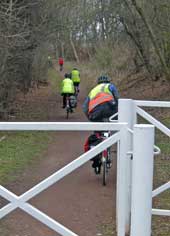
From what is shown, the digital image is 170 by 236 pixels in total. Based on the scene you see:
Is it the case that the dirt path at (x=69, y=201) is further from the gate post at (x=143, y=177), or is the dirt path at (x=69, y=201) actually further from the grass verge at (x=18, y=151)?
the gate post at (x=143, y=177)

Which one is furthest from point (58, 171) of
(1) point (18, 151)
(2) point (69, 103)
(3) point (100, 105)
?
(2) point (69, 103)

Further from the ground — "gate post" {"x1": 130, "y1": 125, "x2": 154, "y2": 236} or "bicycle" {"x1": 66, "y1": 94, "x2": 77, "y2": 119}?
"gate post" {"x1": 130, "y1": 125, "x2": 154, "y2": 236}

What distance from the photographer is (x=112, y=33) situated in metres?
35.2

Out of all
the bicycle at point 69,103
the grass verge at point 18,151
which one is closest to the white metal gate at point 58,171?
the grass verge at point 18,151

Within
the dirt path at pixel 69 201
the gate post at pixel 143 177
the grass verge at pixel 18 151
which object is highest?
the gate post at pixel 143 177

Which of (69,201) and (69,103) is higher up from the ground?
(69,103)

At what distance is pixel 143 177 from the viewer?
404 cm

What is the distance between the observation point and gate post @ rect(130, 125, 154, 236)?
13.2ft

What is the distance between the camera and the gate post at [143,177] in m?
4.04

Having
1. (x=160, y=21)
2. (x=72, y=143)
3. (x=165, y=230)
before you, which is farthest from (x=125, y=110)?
(x=160, y=21)

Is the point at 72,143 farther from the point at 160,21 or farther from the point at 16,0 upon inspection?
the point at 160,21

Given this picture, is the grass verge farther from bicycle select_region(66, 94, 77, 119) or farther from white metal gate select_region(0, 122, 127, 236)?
white metal gate select_region(0, 122, 127, 236)

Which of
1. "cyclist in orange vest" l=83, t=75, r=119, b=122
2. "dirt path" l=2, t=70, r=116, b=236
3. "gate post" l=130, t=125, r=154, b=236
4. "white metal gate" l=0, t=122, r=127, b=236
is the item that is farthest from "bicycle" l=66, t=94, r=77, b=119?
"gate post" l=130, t=125, r=154, b=236

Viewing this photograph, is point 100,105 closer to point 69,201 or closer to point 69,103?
point 69,201
